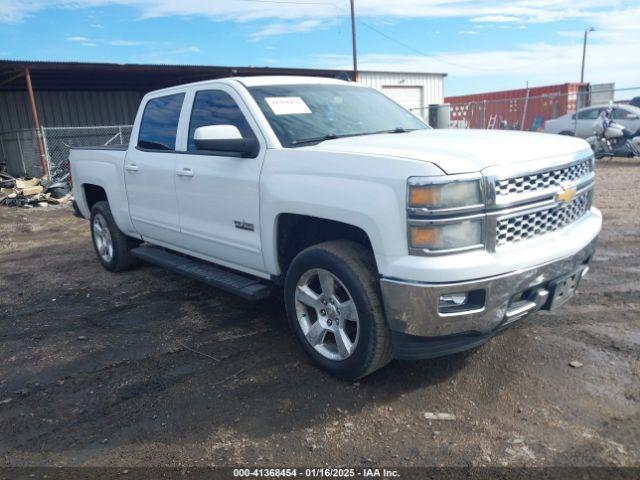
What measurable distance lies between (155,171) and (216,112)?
101 centimetres

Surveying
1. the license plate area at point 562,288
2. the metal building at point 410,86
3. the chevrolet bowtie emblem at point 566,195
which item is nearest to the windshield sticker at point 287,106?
the chevrolet bowtie emblem at point 566,195

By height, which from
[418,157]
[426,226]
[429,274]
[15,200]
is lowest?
[15,200]

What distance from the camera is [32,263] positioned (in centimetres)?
745

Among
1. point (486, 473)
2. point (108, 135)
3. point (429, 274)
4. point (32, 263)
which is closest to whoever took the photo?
point (486, 473)

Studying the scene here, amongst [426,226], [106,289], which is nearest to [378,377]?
[426,226]

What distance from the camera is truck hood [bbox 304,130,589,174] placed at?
9.48 ft

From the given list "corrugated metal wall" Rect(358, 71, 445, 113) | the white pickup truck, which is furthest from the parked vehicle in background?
the white pickup truck

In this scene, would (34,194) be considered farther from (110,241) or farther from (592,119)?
(592,119)

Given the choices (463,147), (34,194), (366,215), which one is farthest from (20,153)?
(463,147)

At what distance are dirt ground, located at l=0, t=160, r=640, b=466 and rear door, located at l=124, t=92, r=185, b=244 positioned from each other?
0.80m

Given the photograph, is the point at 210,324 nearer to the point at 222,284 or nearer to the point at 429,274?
the point at 222,284

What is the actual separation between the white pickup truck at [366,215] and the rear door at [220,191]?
0.05 ft

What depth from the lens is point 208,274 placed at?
447cm

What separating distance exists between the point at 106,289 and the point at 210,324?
6.14ft
